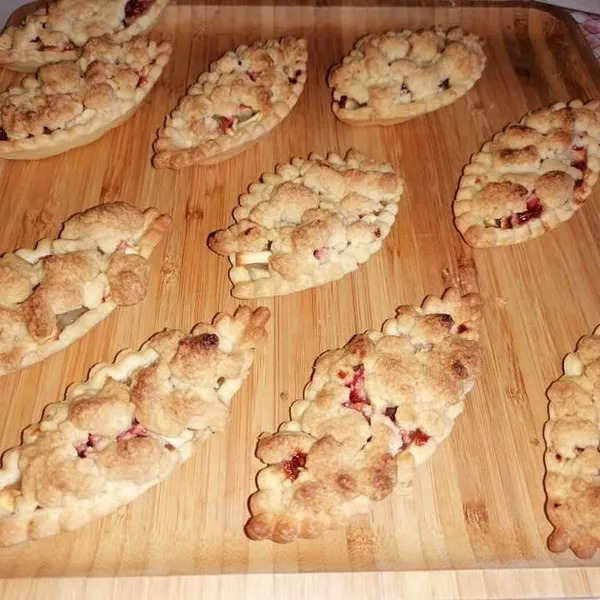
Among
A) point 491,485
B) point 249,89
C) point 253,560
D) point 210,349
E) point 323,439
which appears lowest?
point 491,485


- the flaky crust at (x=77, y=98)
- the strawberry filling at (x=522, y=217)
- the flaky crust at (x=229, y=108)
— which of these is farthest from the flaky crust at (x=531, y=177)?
the flaky crust at (x=77, y=98)

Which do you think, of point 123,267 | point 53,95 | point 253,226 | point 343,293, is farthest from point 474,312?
point 53,95

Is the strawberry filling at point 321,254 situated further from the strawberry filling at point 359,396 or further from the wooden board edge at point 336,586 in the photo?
the wooden board edge at point 336,586

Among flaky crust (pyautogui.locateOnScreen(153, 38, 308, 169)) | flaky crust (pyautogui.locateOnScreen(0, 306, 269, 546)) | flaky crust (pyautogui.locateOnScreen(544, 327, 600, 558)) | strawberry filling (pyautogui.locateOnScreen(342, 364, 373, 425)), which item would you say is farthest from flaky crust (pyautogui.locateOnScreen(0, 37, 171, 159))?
flaky crust (pyautogui.locateOnScreen(544, 327, 600, 558))

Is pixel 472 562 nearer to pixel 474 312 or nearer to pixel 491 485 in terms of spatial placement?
pixel 491 485

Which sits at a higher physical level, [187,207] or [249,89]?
[249,89]

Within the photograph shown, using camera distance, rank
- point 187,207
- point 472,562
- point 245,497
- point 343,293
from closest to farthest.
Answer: point 472,562
point 245,497
point 343,293
point 187,207
